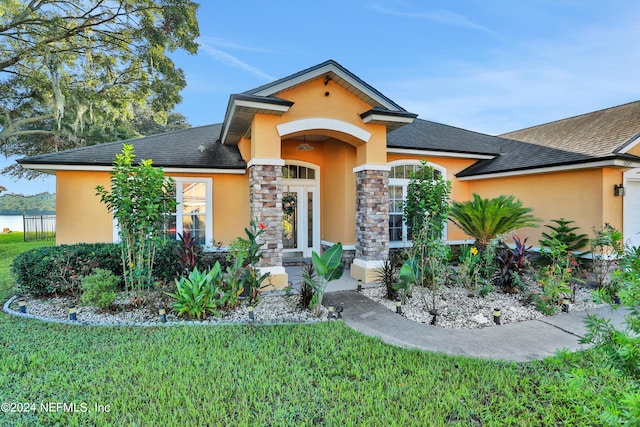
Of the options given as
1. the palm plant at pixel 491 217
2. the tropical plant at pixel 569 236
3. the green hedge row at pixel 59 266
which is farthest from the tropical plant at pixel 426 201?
the green hedge row at pixel 59 266

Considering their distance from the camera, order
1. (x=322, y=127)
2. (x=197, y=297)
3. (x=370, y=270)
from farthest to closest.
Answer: (x=370, y=270) < (x=322, y=127) < (x=197, y=297)

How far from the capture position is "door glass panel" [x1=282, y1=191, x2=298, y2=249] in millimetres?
10805

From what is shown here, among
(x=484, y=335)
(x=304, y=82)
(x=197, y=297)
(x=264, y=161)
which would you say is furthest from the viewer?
(x=304, y=82)

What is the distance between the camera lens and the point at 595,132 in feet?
33.1

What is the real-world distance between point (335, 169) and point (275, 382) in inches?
291

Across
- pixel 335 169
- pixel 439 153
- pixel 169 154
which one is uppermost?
pixel 439 153

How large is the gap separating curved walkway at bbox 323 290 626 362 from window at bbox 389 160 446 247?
477 centimetres

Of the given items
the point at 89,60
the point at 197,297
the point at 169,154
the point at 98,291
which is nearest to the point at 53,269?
the point at 98,291

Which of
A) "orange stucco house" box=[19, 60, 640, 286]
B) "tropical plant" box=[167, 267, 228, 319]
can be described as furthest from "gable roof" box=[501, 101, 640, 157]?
"tropical plant" box=[167, 267, 228, 319]

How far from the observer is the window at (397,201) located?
34.5 ft

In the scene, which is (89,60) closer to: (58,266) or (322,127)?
(58,266)

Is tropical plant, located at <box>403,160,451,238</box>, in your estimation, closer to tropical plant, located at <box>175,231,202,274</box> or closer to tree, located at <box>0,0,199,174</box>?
tropical plant, located at <box>175,231,202,274</box>

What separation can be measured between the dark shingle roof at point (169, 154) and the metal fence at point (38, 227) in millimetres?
15967

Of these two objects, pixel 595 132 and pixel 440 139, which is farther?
pixel 440 139
